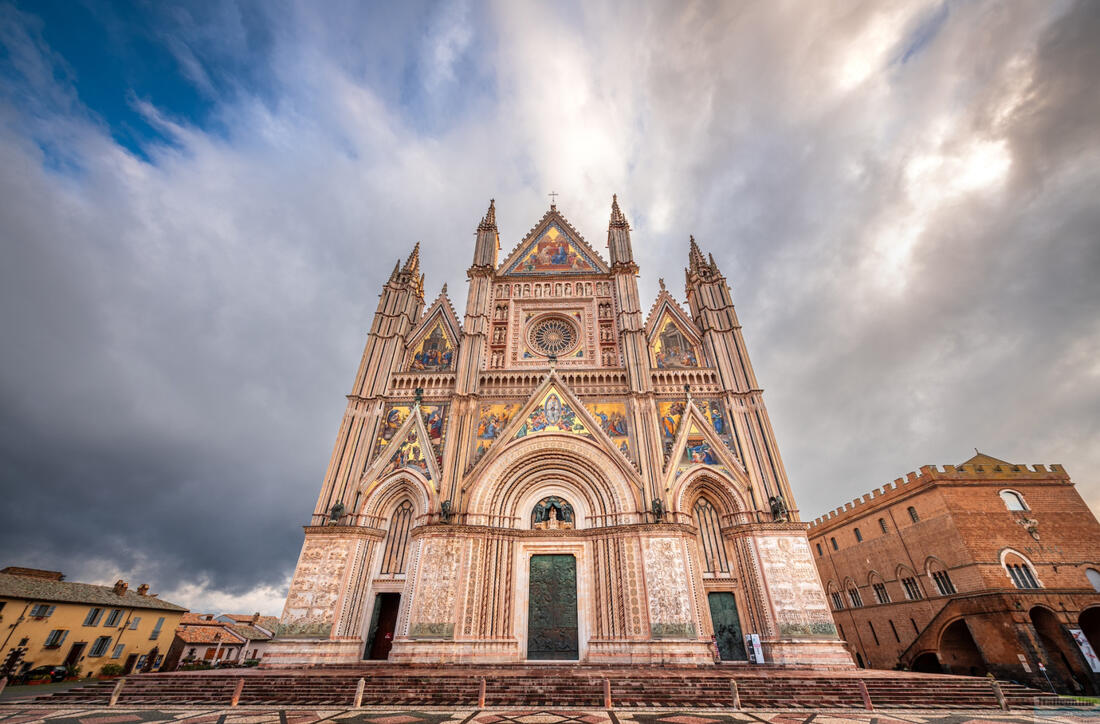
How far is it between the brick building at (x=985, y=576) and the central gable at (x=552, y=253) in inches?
845

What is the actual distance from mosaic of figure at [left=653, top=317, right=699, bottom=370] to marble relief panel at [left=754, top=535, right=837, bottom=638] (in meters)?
8.31

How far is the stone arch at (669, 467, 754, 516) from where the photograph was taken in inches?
702

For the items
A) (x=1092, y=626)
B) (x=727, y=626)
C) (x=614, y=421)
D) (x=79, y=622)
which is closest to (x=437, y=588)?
(x=614, y=421)

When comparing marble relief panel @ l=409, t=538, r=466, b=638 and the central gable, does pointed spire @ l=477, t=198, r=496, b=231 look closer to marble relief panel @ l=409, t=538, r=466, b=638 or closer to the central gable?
the central gable

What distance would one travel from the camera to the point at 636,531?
669 inches

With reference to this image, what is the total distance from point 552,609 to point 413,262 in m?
18.7

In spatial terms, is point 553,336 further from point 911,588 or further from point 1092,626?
point 1092,626

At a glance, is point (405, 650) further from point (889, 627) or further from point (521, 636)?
point (889, 627)

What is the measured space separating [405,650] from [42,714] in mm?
8667

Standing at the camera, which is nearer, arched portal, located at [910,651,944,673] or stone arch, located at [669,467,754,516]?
stone arch, located at [669,467,754,516]

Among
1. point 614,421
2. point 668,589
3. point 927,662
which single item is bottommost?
point 927,662

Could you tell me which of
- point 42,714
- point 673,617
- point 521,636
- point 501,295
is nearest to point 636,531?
point 673,617

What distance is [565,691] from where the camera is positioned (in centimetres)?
1080

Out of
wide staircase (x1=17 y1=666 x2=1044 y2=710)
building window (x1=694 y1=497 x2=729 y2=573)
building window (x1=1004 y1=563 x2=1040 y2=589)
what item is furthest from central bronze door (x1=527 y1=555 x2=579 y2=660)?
building window (x1=1004 y1=563 x2=1040 y2=589)
